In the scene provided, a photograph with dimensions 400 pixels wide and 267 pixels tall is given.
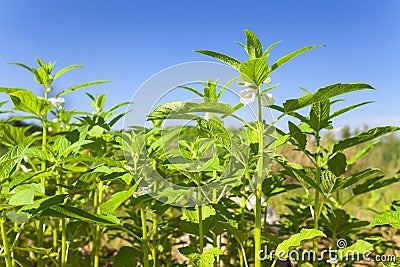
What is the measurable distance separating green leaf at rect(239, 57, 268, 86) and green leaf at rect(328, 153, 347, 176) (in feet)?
1.57

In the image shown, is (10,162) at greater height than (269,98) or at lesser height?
lesser

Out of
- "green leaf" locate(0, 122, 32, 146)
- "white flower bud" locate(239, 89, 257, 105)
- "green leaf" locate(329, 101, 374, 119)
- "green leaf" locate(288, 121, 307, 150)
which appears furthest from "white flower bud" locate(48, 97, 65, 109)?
"green leaf" locate(329, 101, 374, 119)

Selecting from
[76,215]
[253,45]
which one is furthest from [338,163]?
[76,215]

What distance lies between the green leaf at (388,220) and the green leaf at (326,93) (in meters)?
0.41

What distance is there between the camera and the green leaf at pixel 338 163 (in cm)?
163

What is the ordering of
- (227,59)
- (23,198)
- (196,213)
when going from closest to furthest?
1. (23,198)
2. (227,59)
3. (196,213)

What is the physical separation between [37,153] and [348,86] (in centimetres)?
106

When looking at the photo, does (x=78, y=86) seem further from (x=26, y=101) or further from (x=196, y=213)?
(x=196, y=213)

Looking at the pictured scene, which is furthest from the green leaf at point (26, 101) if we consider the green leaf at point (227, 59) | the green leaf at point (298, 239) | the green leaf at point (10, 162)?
the green leaf at point (298, 239)

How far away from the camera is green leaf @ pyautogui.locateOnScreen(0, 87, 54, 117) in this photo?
5.61 ft

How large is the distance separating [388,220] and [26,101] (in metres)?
1.39

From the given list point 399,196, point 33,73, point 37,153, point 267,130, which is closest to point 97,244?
point 37,153

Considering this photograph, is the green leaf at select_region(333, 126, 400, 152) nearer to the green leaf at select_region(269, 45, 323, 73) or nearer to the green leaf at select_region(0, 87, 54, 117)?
the green leaf at select_region(269, 45, 323, 73)

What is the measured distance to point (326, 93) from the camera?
4.23ft
